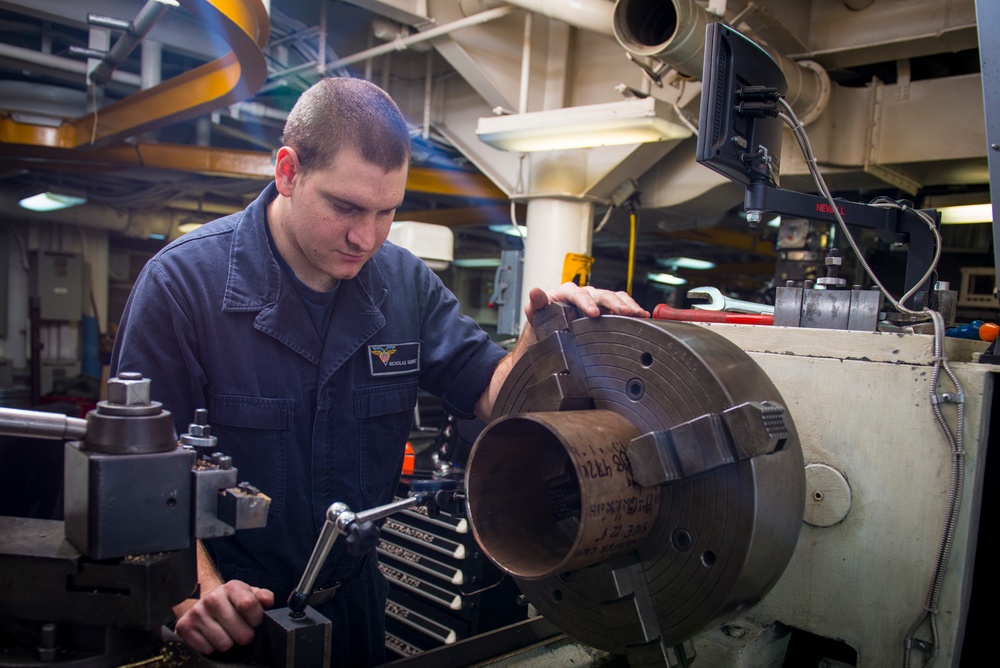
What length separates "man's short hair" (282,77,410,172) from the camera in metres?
1.09

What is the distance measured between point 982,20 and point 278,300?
1.16 m

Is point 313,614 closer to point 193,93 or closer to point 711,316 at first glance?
point 711,316

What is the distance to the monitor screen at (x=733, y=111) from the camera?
113 cm

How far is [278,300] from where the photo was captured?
1.15 meters

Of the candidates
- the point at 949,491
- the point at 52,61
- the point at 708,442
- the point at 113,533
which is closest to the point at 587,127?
the point at 949,491

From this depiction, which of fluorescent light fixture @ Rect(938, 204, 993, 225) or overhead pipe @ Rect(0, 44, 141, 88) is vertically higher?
overhead pipe @ Rect(0, 44, 141, 88)

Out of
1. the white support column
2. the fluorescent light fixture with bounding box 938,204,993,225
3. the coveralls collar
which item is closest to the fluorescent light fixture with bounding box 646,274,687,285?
the fluorescent light fixture with bounding box 938,204,993,225

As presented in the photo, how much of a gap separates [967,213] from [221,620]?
10.4ft

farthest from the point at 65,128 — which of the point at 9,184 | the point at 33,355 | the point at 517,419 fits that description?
the point at 517,419

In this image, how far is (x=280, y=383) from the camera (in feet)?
3.77

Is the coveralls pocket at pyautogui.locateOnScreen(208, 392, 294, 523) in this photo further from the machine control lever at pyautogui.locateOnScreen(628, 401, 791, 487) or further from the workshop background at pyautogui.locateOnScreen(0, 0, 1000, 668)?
the workshop background at pyautogui.locateOnScreen(0, 0, 1000, 668)

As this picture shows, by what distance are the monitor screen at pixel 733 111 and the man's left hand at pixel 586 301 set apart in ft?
1.22

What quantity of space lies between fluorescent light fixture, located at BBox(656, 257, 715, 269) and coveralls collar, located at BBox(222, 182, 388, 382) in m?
5.68

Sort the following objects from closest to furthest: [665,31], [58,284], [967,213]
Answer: [665,31] → [967,213] → [58,284]
